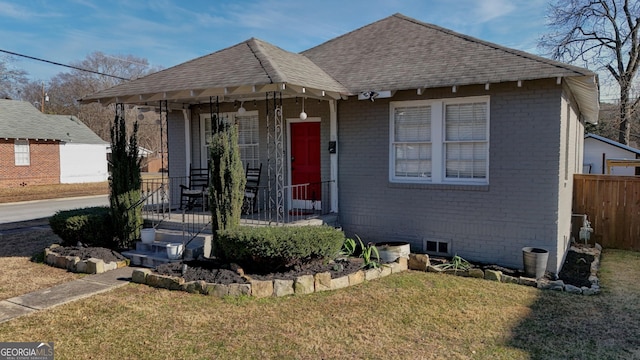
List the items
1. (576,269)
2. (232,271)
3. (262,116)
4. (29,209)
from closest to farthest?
(232,271) < (576,269) < (262,116) < (29,209)

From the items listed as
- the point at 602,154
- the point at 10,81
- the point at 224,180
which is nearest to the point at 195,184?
the point at 224,180

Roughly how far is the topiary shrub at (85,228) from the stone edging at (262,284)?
228 centimetres

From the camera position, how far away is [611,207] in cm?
1001

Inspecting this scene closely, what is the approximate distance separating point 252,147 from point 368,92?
3.53 meters

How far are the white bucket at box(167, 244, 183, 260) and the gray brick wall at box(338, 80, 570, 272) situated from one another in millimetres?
3290

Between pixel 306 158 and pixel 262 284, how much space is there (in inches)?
169

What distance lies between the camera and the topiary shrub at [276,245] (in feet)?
20.1

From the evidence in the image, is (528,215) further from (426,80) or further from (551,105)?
(426,80)

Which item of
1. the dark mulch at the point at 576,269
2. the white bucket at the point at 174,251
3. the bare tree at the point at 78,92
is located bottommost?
the dark mulch at the point at 576,269

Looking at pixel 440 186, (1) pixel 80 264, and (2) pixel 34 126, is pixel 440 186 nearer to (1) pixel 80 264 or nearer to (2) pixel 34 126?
(1) pixel 80 264

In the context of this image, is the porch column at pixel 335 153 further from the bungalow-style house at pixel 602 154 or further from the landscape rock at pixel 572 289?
the bungalow-style house at pixel 602 154

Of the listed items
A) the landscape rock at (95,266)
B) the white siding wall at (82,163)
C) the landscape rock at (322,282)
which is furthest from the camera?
the white siding wall at (82,163)

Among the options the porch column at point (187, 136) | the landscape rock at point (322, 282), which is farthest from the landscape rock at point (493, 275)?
the porch column at point (187, 136)

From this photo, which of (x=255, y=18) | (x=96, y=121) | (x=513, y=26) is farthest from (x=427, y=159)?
(x=96, y=121)
